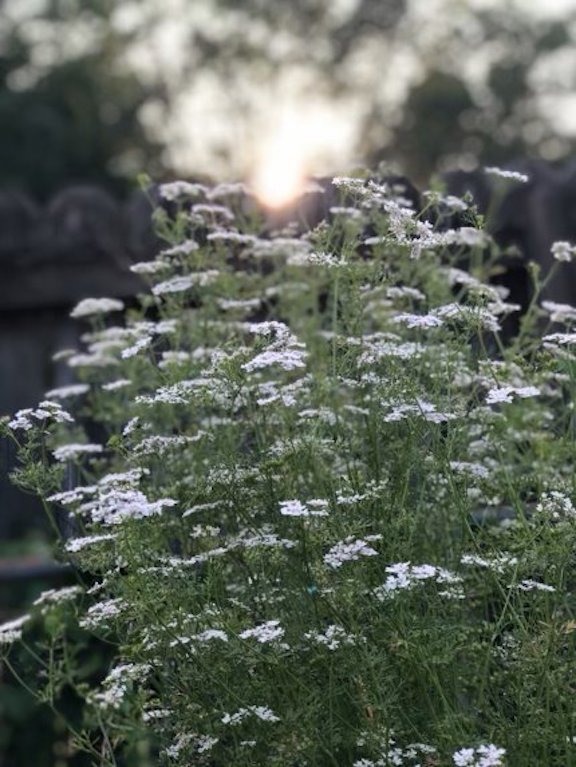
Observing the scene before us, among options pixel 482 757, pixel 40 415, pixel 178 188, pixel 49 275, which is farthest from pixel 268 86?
pixel 482 757

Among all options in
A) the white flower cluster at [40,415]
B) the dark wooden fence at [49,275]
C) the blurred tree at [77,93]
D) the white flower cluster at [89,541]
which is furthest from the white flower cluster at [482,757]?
the blurred tree at [77,93]

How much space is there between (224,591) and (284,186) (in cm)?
240

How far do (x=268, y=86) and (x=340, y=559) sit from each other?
2494cm

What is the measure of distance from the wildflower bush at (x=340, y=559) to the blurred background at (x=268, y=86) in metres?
19.0

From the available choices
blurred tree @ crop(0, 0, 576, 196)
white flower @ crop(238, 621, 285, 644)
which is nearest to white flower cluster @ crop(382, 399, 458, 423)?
white flower @ crop(238, 621, 285, 644)

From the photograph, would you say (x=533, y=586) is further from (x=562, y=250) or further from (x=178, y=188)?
(x=178, y=188)

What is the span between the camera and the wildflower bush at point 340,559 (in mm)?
2604

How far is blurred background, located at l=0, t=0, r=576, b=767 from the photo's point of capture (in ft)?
82.3

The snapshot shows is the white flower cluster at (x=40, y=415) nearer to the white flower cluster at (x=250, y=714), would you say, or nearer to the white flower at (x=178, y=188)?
the white flower cluster at (x=250, y=714)

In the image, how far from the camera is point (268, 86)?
87.8 ft

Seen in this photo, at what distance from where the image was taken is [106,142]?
A: 25.5 metres

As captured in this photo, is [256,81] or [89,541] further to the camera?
[256,81]

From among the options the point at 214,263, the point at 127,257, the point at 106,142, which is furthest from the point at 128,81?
the point at 214,263

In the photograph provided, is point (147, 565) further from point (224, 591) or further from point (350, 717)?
point (350, 717)
